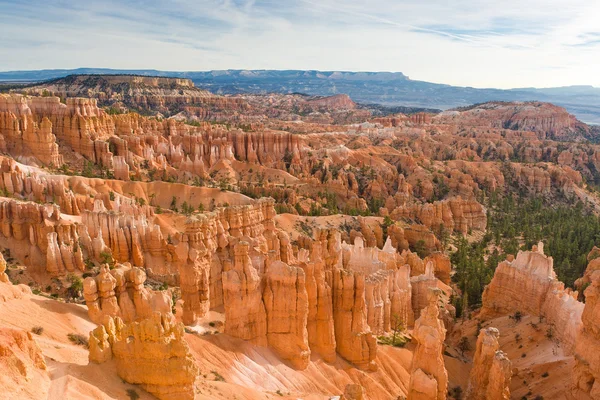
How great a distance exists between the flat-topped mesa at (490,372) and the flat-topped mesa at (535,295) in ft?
17.2

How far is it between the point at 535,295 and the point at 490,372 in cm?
1042

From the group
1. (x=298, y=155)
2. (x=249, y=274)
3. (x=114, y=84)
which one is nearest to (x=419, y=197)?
(x=298, y=155)

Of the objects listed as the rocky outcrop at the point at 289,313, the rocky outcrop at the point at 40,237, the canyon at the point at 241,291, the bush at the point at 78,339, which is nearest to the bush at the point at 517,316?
the canyon at the point at 241,291

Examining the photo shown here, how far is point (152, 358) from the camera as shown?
12.8 m

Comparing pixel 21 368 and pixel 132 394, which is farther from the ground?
pixel 21 368

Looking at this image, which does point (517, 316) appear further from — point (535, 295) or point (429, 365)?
point (429, 365)

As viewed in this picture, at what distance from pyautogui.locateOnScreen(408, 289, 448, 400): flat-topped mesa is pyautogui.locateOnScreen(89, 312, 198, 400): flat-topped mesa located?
8700 millimetres

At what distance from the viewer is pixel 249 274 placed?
1984 cm

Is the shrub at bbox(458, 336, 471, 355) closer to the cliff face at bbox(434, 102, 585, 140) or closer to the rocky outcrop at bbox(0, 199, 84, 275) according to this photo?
the rocky outcrop at bbox(0, 199, 84, 275)

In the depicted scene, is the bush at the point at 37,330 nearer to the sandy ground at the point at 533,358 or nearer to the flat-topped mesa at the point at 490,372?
the flat-topped mesa at the point at 490,372

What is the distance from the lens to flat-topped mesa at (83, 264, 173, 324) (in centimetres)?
1678

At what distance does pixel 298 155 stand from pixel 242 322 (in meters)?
67.1

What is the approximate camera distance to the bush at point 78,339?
48.0ft

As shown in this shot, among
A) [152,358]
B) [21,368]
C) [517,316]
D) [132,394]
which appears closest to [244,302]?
[152,358]
